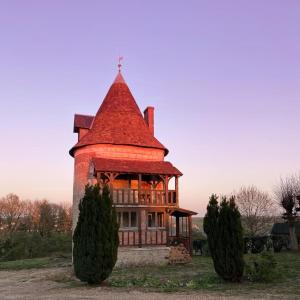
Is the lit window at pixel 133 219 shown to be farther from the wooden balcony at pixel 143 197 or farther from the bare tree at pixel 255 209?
the bare tree at pixel 255 209

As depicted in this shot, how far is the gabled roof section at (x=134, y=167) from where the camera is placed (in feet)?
67.0

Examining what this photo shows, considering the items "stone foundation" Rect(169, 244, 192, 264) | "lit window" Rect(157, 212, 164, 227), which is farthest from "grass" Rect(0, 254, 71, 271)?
"stone foundation" Rect(169, 244, 192, 264)

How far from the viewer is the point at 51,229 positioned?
47.7 m

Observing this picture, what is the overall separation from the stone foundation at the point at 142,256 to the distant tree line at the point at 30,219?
1087 inches

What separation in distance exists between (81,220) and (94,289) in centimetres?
234

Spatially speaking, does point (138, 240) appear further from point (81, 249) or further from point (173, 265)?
point (81, 249)

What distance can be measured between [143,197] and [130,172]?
1.91 metres

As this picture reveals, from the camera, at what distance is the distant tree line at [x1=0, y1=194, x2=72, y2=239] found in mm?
47344

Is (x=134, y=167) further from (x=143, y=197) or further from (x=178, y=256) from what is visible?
(x=178, y=256)

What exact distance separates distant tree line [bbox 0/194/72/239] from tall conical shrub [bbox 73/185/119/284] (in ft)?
111

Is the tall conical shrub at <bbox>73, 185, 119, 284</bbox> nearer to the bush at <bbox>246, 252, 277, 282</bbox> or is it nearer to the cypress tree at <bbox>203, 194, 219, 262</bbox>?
the cypress tree at <bbox>203, 194, 219, 262</bbox>

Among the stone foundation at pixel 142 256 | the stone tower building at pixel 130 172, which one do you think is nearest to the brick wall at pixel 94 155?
the stone tower building at pixel 130 172

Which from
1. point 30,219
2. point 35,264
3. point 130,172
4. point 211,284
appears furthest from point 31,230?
point 211,284

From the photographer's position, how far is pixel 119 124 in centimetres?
2395
